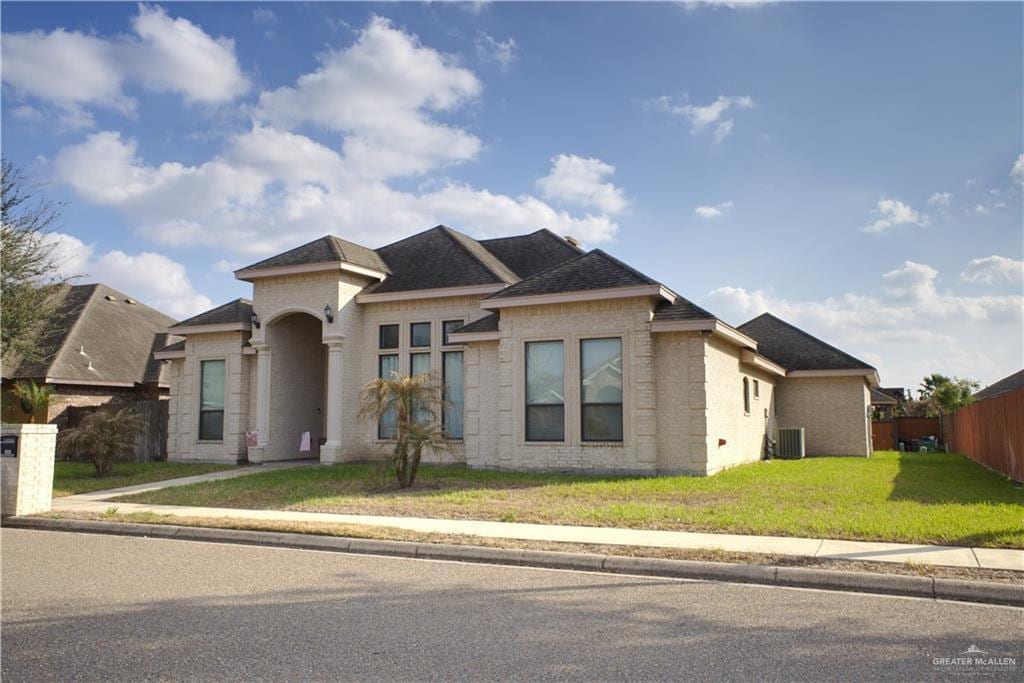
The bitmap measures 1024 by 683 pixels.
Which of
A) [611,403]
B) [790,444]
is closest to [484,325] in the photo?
[611,403]

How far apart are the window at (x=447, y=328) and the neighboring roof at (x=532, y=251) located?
3.19 m

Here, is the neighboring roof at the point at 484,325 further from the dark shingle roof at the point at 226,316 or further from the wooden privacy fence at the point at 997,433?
the wooden privacy fence at the point at 997,433

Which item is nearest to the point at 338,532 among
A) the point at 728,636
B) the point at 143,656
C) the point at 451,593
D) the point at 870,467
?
the point at 451,593

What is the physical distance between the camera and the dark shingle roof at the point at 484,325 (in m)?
18.8

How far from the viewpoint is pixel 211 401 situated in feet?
74.8

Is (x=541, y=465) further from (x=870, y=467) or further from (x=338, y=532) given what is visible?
(x=870, y=467)

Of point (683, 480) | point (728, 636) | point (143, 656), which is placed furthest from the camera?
point (683, 480)

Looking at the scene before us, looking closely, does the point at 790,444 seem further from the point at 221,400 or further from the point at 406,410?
the point at 221,400

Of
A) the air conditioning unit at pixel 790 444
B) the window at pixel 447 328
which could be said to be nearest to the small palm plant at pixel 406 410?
the window at pixel 447 328

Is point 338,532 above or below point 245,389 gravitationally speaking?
below

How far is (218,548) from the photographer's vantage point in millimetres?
9945

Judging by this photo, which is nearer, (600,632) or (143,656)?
(143,656)

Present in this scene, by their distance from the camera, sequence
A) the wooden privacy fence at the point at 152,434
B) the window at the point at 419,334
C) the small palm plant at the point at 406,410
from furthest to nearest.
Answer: the wooden privacy fence at the point at 152,434 < the window at the point at 419,334 < the small palm plant at the point at 406,410

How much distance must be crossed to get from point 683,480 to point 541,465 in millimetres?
3368
